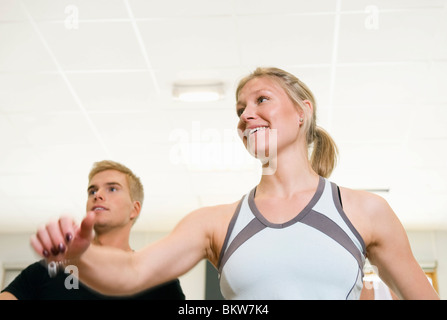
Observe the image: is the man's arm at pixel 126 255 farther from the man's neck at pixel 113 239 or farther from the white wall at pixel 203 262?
the white wall at pixel 203 262

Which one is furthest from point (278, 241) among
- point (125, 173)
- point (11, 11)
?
point (11, 11)

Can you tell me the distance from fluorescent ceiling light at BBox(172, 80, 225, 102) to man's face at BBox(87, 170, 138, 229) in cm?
133

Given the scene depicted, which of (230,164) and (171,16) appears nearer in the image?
(171,16)

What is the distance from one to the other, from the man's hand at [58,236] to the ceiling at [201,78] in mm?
1507

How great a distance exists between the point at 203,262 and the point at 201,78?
3145 mm

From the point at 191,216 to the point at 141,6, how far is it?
1.90 m

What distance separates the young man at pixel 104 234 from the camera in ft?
5.63

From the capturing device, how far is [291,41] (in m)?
2.89

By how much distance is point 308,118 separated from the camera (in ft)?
3.83

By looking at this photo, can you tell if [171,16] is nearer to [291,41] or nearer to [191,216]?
[291,41]

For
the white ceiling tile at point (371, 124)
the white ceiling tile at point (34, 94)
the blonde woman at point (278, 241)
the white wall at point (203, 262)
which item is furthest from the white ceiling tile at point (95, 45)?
the white wall at point (203, 262)

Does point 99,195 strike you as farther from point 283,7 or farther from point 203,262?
point 203,262

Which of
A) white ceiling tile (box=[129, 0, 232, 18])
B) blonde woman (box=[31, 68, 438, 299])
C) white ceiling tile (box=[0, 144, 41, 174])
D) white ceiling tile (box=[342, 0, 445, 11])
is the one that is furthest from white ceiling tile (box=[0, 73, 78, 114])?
blonde woman (box=[31, 68, 438, 299])

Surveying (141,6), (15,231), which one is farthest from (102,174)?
(15,231)
